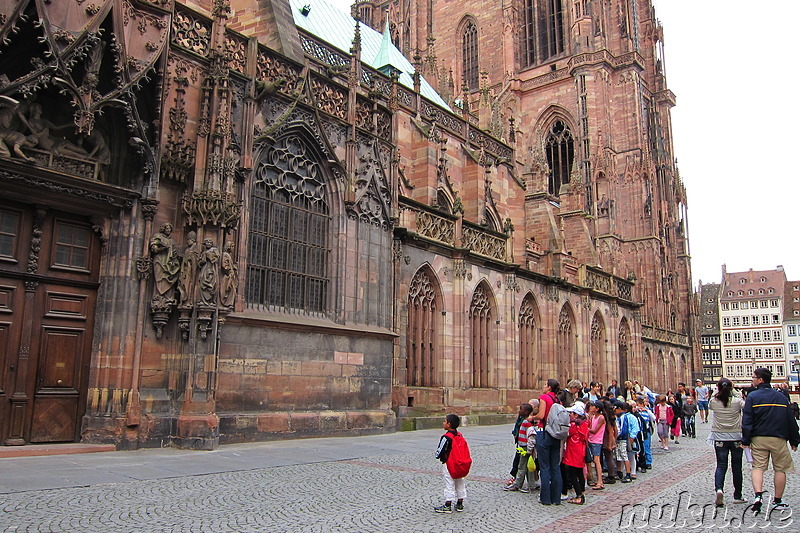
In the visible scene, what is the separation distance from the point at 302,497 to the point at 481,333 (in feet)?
51.8

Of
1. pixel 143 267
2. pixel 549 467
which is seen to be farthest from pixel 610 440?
pixel 143 267

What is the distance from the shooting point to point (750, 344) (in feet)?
299

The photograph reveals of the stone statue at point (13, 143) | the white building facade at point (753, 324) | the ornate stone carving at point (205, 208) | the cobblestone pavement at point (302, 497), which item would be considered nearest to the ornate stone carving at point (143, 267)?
the ornate stone carving at point (205, 208)

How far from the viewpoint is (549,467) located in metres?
8.44

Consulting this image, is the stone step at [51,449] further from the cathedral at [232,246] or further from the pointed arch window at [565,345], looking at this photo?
the pointed arch window at [565,345]

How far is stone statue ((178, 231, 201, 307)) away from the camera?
1245 cm

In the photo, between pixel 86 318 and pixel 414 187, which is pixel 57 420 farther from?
pixel 414 187

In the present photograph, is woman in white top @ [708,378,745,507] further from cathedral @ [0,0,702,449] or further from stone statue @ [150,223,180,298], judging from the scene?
stone statue @ [150,223,180,298]

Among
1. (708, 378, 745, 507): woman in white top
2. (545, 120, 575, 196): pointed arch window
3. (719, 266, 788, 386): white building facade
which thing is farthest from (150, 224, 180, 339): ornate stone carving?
(719, 266, 788, 386): white building facade

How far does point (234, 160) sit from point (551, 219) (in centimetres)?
2111

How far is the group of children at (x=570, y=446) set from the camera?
8336mm

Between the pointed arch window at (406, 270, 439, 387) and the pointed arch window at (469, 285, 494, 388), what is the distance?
2134 millimetres

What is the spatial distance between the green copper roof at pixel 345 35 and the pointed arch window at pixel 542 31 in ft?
70.2

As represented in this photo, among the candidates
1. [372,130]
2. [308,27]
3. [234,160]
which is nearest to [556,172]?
[308,27]
